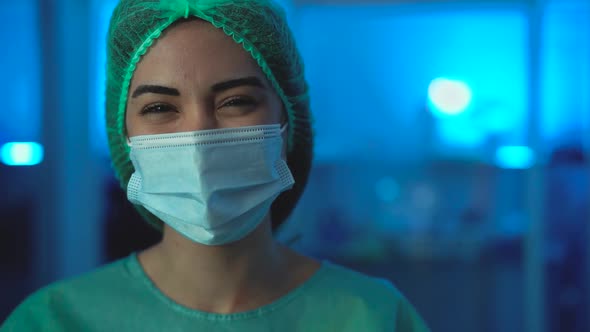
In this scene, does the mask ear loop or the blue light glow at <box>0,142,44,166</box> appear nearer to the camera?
the mask ear loop

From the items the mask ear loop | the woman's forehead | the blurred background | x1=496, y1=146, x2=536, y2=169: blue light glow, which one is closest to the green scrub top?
the mask ear loop

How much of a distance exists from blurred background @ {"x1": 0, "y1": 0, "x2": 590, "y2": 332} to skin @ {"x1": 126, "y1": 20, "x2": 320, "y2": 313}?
187 cm

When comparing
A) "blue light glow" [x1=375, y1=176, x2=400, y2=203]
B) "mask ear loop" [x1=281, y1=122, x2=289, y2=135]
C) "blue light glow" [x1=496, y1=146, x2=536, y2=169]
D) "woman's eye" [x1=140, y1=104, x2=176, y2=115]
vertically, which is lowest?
"blue light glow" [x1=375, y1=176, x2=400, y2=203]

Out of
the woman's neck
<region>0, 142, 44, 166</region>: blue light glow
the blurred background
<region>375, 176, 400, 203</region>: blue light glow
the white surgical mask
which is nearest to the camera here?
the white surgical mask

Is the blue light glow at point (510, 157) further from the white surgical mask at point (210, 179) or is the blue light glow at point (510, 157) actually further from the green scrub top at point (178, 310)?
the white surgical mask at point (210, 179)

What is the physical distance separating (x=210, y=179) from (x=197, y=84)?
0.17 m

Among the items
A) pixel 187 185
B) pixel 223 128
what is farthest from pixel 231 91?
pixel 187 185

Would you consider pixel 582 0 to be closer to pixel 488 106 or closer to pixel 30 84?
pixel 488 106

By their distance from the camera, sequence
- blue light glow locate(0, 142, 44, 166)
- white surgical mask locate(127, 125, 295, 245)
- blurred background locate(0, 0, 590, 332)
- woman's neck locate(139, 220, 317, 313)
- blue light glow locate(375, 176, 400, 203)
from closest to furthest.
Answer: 1. white surgical mask locate(127, 125, 295, 245)
2. woman's neck locate(139, 220, 317, 313)
3. blue light glow locate(0, 142, 44, 166)
4. blurred background locate(0, 0, 590, 332)
5. blue light glow locate(375, 176, 400, 203)

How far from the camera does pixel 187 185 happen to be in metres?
0.95

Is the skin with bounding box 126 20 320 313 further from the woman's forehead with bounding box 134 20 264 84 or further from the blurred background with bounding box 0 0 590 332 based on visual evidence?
the blurred background with bounding box 0 0 590 332

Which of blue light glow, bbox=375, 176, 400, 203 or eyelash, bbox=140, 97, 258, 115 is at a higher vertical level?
eyelash, bbox=140, 97, 258, 115

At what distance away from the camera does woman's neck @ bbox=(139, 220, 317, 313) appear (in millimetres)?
1062

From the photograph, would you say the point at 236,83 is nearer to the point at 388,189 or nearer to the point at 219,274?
the point at 219,274
